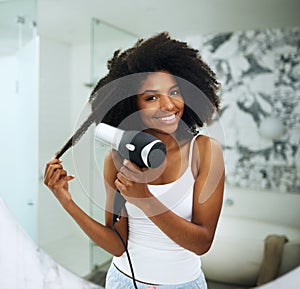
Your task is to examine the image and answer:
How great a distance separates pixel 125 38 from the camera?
1.02 meters

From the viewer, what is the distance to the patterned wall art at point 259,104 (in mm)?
909

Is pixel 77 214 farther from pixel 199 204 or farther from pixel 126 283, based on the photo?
pixel 199 204

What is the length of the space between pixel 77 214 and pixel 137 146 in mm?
271

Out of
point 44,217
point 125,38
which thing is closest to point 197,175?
point 125,38

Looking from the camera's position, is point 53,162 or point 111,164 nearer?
point 111,164

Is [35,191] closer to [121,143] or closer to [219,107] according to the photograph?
[121,143]

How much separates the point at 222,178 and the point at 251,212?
0.09 metres

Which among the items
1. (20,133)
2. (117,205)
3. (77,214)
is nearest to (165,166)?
(117,205)

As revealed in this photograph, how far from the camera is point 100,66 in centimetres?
106

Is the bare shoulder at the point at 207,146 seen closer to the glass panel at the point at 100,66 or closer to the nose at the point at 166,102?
the nose at the point at 166,102

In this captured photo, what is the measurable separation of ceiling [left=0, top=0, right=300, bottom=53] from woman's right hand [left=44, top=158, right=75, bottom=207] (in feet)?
1.03

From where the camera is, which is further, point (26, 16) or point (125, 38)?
point (26, 16)

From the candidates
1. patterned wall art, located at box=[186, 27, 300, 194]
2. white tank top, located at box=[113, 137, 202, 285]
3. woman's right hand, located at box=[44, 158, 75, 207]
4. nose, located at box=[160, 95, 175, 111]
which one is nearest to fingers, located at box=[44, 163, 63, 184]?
woman's right hand, located at box=[44, 158, 75, 207]

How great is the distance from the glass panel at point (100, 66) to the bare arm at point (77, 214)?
0.07ft
